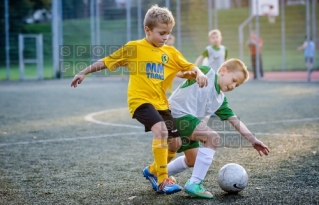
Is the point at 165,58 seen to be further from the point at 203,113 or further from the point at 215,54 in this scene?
the point at 215,54

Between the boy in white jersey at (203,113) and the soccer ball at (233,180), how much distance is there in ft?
0.51

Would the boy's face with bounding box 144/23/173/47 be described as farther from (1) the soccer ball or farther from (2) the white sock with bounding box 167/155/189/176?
(1) the soccer ball

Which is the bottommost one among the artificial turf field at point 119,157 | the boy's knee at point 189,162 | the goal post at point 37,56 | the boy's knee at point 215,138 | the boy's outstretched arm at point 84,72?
the artificial turf field at point 119,157

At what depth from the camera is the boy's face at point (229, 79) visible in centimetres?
445

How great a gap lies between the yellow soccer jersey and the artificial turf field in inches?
31.2

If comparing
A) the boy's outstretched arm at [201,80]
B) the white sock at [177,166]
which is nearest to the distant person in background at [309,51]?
the white sock at [177,166]

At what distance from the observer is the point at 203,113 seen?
15.2 ft

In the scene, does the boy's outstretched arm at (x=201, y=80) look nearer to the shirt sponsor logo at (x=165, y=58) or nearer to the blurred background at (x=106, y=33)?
the shirt sponsor logo at (x=165, y=58)

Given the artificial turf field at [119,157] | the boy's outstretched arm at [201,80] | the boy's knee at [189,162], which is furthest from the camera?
the boy's knee at [189,162]

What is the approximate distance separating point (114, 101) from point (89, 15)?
13.8 metres

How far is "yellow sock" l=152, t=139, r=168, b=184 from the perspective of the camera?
445 cm

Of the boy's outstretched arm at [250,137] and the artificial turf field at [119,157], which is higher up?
the boy's outstretched arm at [250,137]

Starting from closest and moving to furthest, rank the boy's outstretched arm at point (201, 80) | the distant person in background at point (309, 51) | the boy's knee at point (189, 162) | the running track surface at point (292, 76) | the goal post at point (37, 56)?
the boy's outstretched arm at point (201, 80), the boy's knee at point (189, 162), the distant person in background at point (309, 51), the running track surface at point (292, 76), the goal post at point (37, 56)

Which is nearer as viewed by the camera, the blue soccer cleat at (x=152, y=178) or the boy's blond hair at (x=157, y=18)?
the boy's blond hair at (x=157, y=18)
